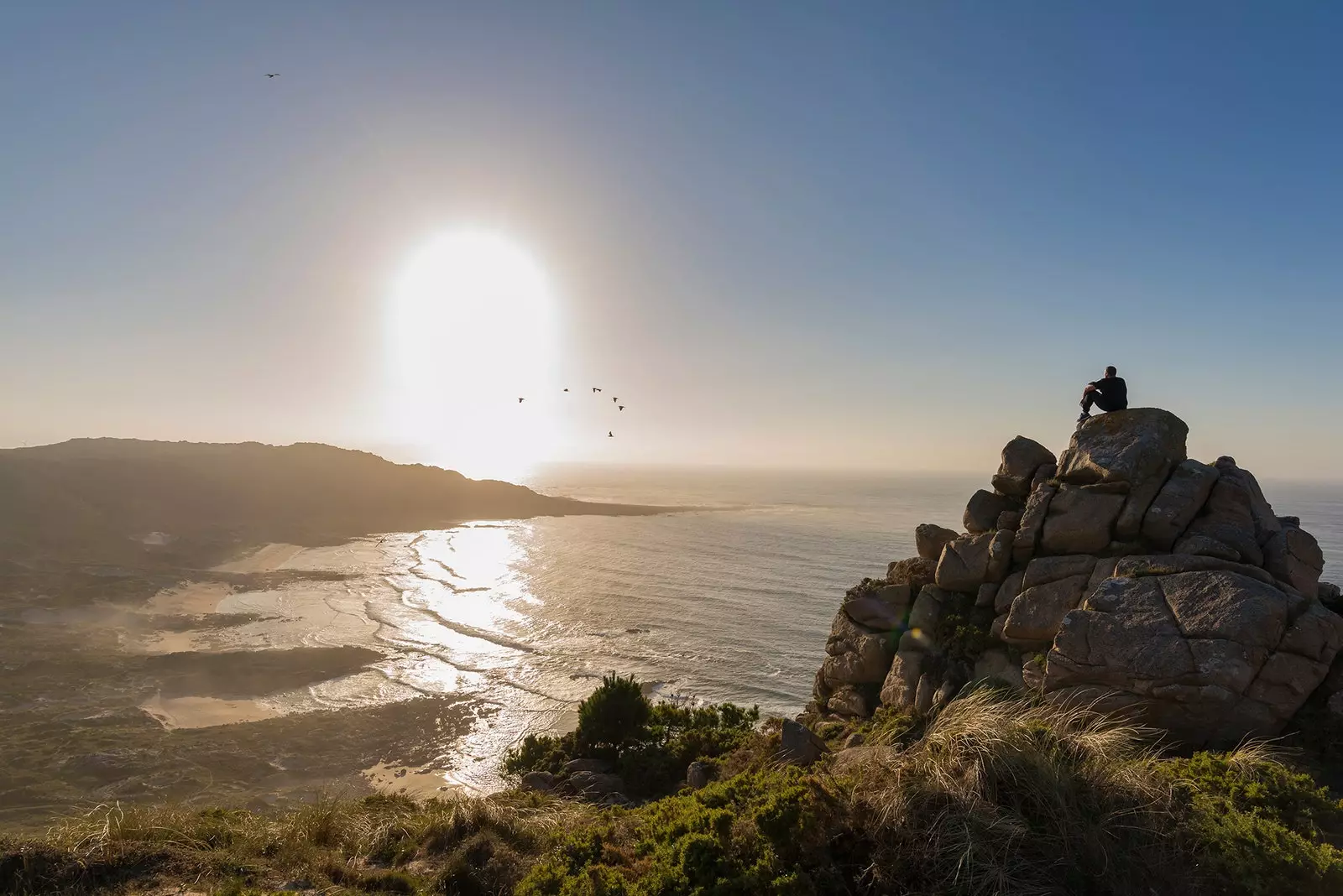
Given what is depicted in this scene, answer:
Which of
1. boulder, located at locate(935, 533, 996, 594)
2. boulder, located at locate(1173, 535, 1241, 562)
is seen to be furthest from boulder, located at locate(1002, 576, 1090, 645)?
boulder, located at locate(1173, 535, 1241, 562)

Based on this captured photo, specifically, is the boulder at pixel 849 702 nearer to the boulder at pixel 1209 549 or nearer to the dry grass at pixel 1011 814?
the boulder at pixel 1209 549

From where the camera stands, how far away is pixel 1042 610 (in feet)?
49.4

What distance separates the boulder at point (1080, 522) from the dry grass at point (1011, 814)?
25.3 ft

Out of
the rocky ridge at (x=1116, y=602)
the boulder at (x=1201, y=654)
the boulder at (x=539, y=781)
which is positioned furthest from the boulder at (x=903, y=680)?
the boulder at (x=539, y=781)

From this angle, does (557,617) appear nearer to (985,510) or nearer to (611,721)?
(611,721)

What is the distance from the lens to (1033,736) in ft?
28.8

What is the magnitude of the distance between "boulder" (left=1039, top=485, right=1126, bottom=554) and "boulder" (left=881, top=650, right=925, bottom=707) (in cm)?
430

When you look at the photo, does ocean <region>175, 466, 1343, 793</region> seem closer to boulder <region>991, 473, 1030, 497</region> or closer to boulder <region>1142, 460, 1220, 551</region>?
boulder <region>991, 473, 1030, 497</region>

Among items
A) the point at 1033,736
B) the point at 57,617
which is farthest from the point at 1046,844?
the point at 57,617

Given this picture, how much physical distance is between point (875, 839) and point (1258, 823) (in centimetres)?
445

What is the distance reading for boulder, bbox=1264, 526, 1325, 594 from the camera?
14570 millimetres

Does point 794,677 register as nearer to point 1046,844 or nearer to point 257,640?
point 1046,844

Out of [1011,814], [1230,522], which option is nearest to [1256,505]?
[1230,522]

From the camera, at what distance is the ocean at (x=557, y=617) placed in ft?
120
